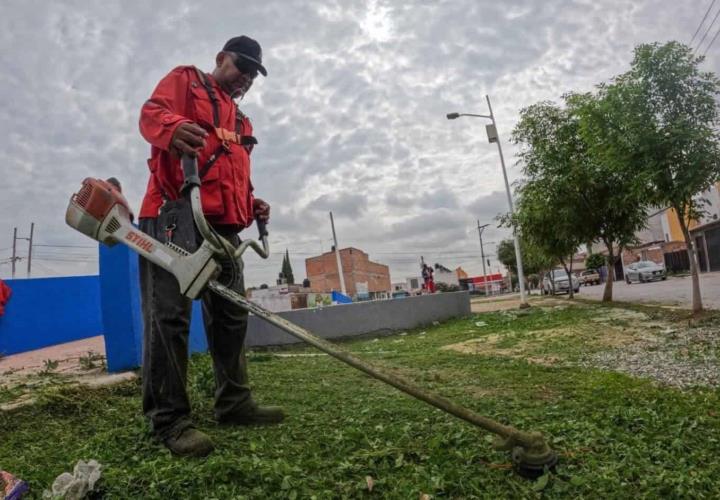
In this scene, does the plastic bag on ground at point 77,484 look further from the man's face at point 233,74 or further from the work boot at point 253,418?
the man's face at point 233,74

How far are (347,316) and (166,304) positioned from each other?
832cm

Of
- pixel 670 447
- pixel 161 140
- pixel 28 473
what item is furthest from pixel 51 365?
pixel 670 447

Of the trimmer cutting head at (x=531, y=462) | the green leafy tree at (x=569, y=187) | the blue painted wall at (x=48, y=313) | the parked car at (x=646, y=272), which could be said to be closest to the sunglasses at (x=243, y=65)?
the trimmer cutting head at (x=531, y=462)

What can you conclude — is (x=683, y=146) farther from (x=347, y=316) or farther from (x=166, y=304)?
(x=166, y=304)

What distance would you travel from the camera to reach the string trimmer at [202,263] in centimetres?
176

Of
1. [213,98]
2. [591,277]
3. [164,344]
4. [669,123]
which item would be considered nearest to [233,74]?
[213,98]

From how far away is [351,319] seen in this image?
10422 millimetres

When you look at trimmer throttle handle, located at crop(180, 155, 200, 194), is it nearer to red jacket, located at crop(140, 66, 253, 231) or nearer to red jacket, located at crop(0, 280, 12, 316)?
red jacket, located at crop(140, 66, 253, 231)

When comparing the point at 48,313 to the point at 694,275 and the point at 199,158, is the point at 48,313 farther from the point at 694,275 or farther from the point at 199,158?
the point at 694,275

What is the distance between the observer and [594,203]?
12836mm

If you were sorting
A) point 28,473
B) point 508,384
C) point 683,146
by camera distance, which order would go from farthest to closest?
point 683,146, point 508,384, point 28,473

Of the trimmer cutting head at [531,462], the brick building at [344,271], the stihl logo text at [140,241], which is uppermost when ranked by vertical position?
the brick building at [344,271]

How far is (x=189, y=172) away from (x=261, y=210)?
83 cm

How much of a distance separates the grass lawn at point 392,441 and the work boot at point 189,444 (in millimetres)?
43
